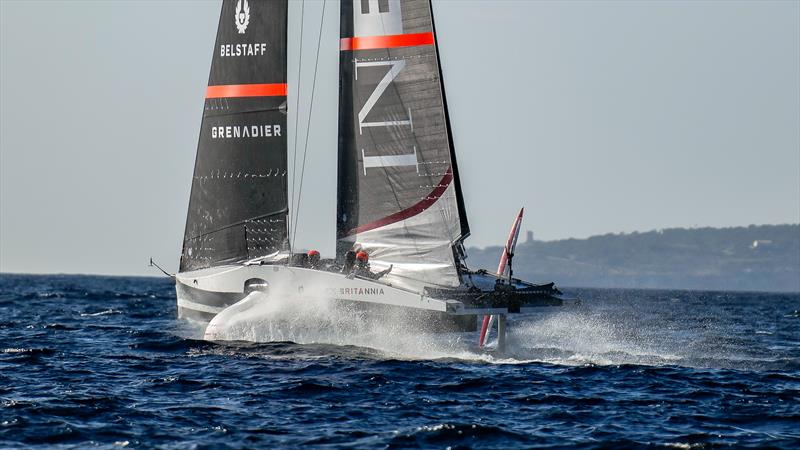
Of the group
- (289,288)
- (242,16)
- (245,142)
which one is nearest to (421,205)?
(289,288)

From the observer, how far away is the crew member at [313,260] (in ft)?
82.9

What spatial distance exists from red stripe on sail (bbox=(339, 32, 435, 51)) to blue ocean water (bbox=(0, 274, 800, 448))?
6.05 meters

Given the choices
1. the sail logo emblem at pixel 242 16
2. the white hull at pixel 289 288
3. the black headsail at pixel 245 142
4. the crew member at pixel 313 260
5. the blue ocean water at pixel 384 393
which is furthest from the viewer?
the sail logo emblem at pixel 242 16

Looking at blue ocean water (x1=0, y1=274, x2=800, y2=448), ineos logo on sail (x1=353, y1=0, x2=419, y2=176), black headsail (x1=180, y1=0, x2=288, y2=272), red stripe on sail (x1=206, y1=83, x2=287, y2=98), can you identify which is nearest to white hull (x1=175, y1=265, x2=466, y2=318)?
blue ocean water (x1=0, y1=274, x2=800, y2=448)

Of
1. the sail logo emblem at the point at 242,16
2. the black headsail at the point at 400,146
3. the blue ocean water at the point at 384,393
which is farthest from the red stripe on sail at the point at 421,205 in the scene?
the sail logo emblem at the point at 242,16

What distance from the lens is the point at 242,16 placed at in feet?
89.1

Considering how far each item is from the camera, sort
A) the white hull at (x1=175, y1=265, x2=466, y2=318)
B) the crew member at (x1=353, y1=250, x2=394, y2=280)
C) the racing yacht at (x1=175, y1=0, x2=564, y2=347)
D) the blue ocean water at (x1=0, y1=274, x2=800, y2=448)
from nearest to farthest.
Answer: the blue ocean water at (x1=0, y1=274, x2=800, y2=448), the white hull at (x1=175, y1=265, x2=466, y2=318), the racing yacht at (x1=175, y1=0, x2=564, y2=347), the crew member at (x1=353, y1=250, x2=394, y2=280)

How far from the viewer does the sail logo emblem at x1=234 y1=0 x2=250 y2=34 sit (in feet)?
88.8

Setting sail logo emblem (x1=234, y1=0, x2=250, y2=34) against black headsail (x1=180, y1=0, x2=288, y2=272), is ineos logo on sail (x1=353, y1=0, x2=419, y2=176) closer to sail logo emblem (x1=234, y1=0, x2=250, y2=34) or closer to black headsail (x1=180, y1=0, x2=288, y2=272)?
black headsail (x1=180, y1=0, x2=288, y2=272)

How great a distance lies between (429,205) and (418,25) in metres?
3.76

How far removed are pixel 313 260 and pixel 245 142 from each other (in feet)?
10.8

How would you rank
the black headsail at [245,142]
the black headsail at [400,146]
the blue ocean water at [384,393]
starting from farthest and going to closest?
the black headsail at [245,142] → the black headsail at [400,146] → the blue ocean water at [384,393]

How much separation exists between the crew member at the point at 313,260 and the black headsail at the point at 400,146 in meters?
1.08

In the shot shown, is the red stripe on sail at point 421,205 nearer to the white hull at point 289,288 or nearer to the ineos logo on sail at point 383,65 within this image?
the ineos logo on sail at point 383,65
